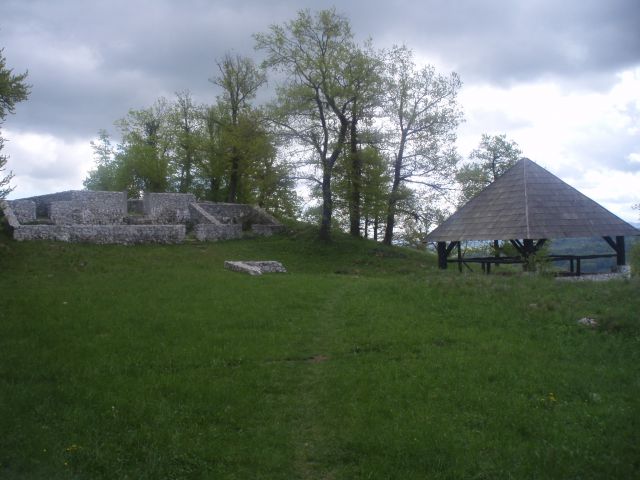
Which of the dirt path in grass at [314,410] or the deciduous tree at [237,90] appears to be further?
the deciduous tree at [237,90]

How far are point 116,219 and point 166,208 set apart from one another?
319cm

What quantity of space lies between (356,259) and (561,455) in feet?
69.4

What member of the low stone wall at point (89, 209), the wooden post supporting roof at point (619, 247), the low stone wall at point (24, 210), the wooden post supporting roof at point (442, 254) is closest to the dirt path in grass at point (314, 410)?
the wooden post supporting roof at point (442, 254)

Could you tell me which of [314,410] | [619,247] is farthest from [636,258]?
[314,410]

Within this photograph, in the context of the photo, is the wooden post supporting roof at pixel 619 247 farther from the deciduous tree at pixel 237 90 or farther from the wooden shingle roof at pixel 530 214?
the deciduous tree at pixel 237 90

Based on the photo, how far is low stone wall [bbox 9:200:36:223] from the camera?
910 inches

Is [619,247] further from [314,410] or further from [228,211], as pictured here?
[228,211]

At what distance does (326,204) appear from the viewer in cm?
2875

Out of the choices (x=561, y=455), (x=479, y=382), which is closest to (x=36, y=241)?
(x=479, y=382)

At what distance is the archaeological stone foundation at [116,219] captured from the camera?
22.0m

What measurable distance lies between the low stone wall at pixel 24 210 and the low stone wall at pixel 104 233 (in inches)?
97.0

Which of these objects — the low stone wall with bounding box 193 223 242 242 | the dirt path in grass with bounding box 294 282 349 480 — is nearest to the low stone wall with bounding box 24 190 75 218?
the low stone wall with bounding box 193 223 242 242

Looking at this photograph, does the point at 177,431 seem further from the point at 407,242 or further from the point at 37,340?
the point at 407,242

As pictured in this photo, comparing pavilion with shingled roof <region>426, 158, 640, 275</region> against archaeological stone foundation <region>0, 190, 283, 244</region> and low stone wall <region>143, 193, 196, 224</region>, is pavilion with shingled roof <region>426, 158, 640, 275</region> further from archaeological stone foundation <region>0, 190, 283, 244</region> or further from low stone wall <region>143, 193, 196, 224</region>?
low stone wall <region>143, 193, 196, 224</region>
